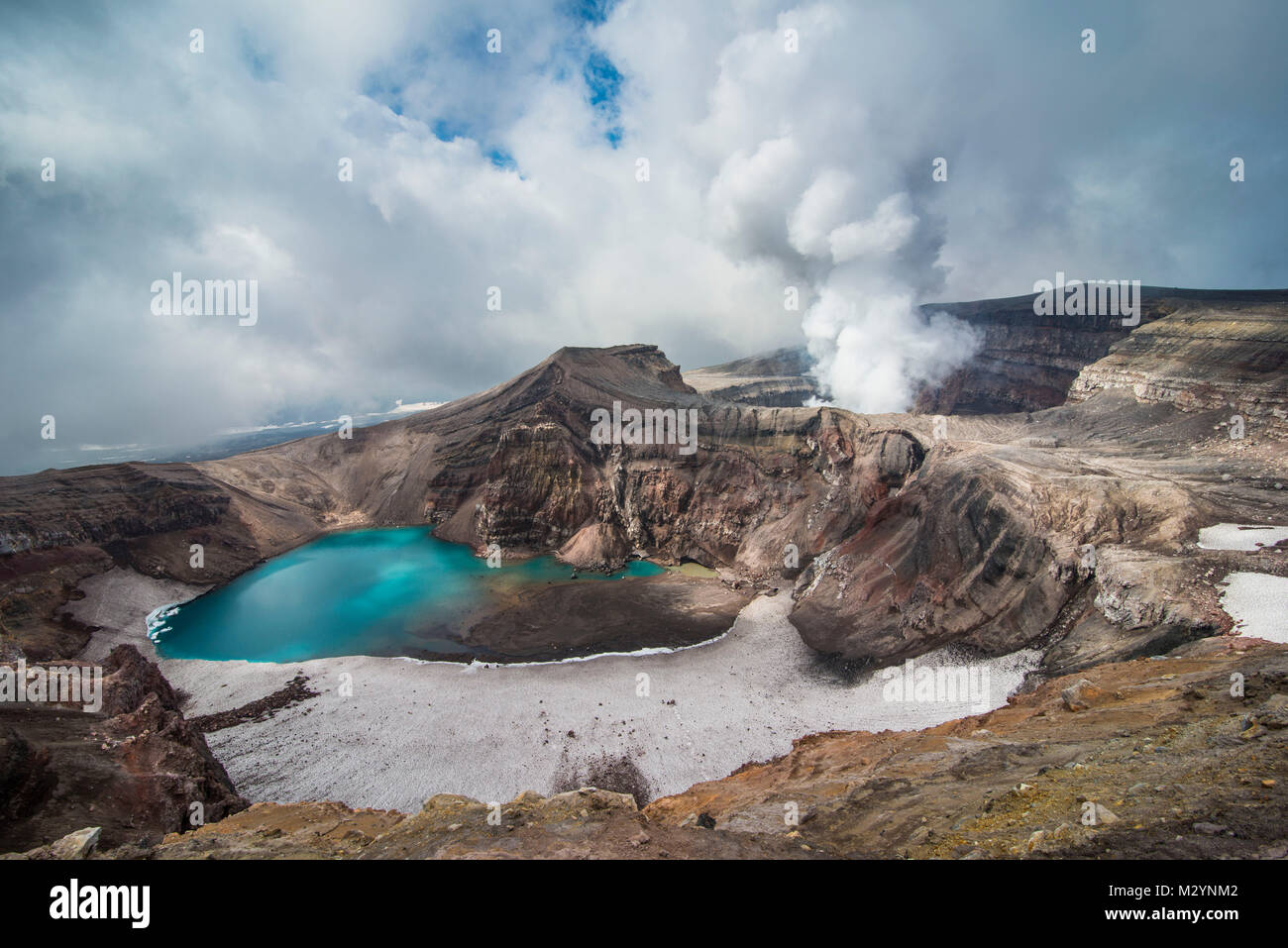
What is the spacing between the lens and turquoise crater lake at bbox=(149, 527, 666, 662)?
1296 inches

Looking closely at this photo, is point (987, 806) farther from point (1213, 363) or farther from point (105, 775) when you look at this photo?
point (1213, 363)

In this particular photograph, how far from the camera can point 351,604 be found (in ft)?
131

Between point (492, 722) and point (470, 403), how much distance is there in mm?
70785

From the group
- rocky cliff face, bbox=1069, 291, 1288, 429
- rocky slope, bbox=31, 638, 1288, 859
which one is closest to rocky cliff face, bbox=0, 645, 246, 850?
rocky slope, bbox=31, 638, 1288, 859

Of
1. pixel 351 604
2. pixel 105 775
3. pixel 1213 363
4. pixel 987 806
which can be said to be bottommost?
pixel 351 604

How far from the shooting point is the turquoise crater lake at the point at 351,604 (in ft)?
108

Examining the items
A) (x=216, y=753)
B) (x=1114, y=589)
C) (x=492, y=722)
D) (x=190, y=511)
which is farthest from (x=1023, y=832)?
(x=190, y=511)

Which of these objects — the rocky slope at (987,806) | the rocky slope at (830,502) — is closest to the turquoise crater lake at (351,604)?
the rocky slope at (830,502)

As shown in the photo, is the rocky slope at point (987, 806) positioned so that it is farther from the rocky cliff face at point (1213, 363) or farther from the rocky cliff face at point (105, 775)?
the rocky cliff face at point (1213, 363)

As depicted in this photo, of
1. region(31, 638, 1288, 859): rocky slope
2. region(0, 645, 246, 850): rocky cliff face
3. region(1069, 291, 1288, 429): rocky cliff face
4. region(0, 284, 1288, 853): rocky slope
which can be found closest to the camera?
region(31, 638, 1288, 859): rocky slope

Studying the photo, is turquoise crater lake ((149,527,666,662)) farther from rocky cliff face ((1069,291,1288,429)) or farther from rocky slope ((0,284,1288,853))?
rocky cliff face ((1069,291,1288,429))

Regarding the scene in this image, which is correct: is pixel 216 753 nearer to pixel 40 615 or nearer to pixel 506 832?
pixel 506 832

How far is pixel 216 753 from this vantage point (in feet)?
68.4


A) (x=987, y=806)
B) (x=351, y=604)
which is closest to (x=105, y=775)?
(x=987, y=806)
